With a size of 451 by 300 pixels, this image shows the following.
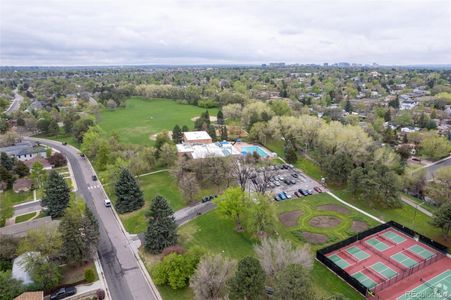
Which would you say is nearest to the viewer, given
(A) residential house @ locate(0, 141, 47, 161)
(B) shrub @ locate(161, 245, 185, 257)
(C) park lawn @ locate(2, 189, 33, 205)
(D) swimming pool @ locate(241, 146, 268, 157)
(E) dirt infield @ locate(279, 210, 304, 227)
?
(B) shrub @ locate(161, 245, 185, 257)

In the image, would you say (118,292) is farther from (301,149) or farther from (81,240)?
(301,149)

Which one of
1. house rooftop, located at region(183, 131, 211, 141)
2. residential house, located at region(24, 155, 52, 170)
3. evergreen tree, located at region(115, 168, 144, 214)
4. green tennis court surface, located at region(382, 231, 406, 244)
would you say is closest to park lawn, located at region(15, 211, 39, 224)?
evergreen tree, located at region(115, 168, 144, 214)

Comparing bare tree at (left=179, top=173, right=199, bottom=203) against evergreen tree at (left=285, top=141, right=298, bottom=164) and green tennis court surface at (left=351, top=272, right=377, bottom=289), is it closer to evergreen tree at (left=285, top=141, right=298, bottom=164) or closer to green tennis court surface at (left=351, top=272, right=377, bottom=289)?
evergreen tree at (left=285, top=141, right=298, bottom=164)

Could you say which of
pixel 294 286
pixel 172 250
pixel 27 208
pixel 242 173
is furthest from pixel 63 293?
pixel 242 173

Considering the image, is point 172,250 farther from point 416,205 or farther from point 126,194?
point 416,205

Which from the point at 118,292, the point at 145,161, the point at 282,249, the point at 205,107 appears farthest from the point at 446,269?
the point at 205,107
